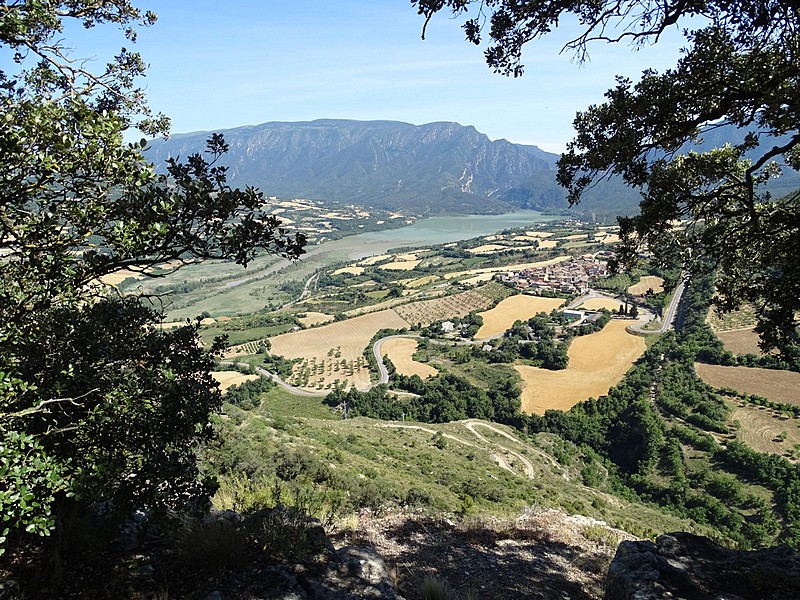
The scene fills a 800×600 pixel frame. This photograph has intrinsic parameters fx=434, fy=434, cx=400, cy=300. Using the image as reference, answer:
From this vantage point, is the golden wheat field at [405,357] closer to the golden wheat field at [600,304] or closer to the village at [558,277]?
the golden wheat field at [600,304]

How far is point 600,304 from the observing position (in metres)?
69.9

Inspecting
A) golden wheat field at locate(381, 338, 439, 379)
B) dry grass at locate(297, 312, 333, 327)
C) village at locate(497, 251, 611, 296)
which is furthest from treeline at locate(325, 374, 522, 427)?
village at locate(497, 251, 611, 296)

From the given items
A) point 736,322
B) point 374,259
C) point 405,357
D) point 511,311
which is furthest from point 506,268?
point 736,322

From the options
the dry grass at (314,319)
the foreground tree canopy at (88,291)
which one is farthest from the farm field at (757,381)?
the dry grass at (314,319)

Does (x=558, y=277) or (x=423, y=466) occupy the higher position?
(x=558, y=277)

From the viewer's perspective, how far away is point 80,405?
3.25m

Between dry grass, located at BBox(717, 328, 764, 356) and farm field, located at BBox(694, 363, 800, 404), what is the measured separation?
3292mm

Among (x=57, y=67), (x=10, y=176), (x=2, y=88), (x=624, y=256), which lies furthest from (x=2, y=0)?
(x=624, y=256)

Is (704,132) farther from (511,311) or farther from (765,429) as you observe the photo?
(511,311)

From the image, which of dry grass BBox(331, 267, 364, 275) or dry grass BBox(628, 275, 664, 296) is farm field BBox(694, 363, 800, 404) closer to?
dry grass BBox(628, 275, 664, 296)

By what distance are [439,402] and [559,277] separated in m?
55.0

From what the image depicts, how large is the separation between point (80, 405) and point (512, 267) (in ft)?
355

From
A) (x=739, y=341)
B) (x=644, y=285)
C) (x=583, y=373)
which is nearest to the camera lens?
(x=739, y=341)

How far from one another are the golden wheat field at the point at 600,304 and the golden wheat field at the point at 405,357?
2936 centimetres
